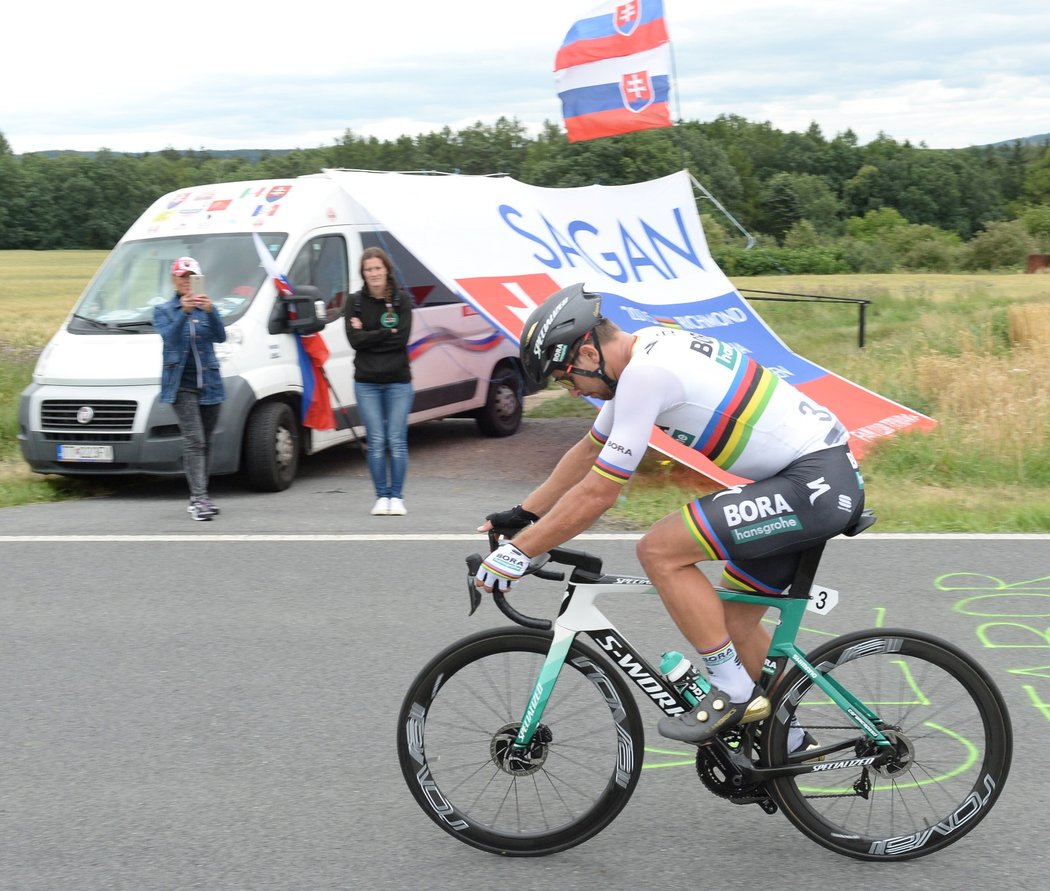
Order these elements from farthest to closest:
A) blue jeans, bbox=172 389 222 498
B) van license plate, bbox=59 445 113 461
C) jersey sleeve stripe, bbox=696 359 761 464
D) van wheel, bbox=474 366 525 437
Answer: van wheel, bbox=474 366 525 437 → van license plate, bbox=59 445 113 461 → blue jeans, bbox=172 389 222 498 → jersey sleeve stripe, bbox=696 359 761 464

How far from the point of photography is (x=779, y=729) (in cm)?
369

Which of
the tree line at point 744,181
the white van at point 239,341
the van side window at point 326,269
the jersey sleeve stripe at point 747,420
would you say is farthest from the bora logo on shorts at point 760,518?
the tree line at point 744,181

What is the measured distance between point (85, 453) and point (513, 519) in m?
6.74

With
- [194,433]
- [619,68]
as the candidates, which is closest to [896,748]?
[194,433]

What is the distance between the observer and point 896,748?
3.75 metres

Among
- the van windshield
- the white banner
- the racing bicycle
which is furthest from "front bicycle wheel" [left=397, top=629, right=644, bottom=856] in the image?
Answer: the van windshield

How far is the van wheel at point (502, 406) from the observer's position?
12.2 metres

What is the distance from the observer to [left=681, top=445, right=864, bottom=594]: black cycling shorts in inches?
140

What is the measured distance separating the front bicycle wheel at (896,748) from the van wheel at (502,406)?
8573 millimetres

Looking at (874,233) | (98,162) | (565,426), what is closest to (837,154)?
(874,233)

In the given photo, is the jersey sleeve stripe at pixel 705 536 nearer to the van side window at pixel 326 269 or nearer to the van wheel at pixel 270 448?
the van wheel at pixel 270 448

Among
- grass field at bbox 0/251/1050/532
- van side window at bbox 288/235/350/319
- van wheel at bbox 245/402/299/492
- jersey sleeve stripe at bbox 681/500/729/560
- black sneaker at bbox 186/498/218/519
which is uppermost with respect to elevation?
van side window at bbox 288/235/350/319

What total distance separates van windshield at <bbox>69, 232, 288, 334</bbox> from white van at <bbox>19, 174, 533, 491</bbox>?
1 centimetres

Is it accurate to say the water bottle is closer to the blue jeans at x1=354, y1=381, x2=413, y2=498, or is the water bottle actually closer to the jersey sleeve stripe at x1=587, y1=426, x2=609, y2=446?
the jersey sleeve stripe at x1=587, y1=426, x2=609, y2=446
